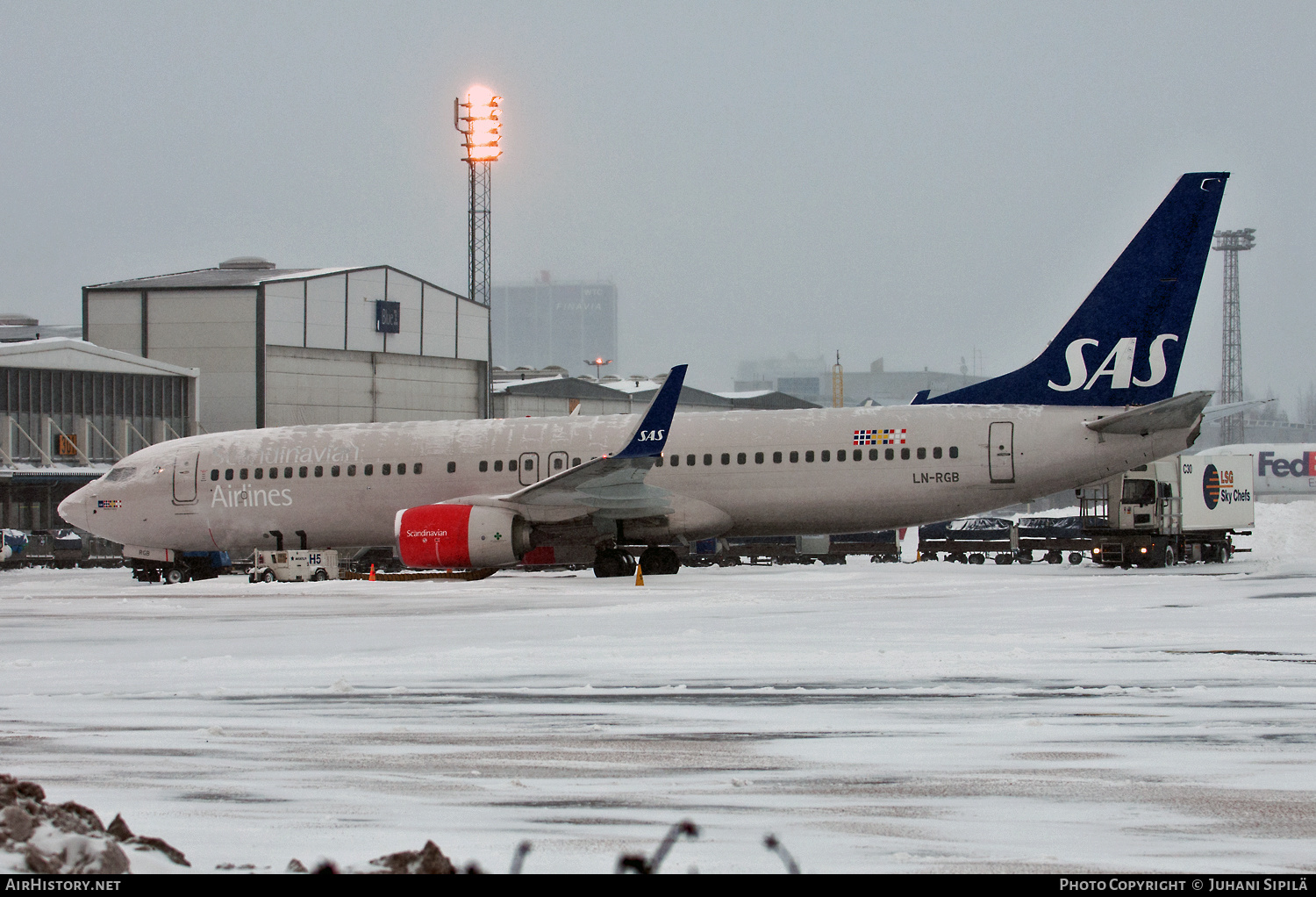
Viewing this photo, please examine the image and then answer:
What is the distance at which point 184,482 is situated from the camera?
2870 centimetres

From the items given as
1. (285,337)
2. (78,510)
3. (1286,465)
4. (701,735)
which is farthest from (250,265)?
(1286,465)

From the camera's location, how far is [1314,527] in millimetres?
49000

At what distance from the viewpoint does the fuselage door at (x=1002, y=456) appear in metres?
25.2

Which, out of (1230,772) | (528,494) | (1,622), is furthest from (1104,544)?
(1230,772)

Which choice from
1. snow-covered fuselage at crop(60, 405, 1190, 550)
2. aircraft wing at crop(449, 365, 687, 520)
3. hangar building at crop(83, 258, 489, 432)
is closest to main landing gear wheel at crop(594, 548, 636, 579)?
snow-covered fuselage at crop(60, 405, 1190, 550)

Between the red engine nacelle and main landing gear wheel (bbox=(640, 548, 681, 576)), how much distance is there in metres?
3.35

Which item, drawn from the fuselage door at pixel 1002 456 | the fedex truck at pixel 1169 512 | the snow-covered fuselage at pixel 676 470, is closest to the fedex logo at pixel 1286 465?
the fedex truck at pixel 1169 512

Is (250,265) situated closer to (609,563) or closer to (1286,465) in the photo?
(609,563)

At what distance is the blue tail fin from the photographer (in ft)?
82.6

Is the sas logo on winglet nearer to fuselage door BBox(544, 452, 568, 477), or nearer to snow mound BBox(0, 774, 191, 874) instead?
fuselage door BBox(544, 452, 568, 477)

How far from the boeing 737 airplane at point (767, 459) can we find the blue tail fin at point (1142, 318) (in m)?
0.03

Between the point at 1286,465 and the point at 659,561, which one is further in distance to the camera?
the point at 1286,465

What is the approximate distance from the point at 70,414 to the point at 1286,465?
71.9 metres
